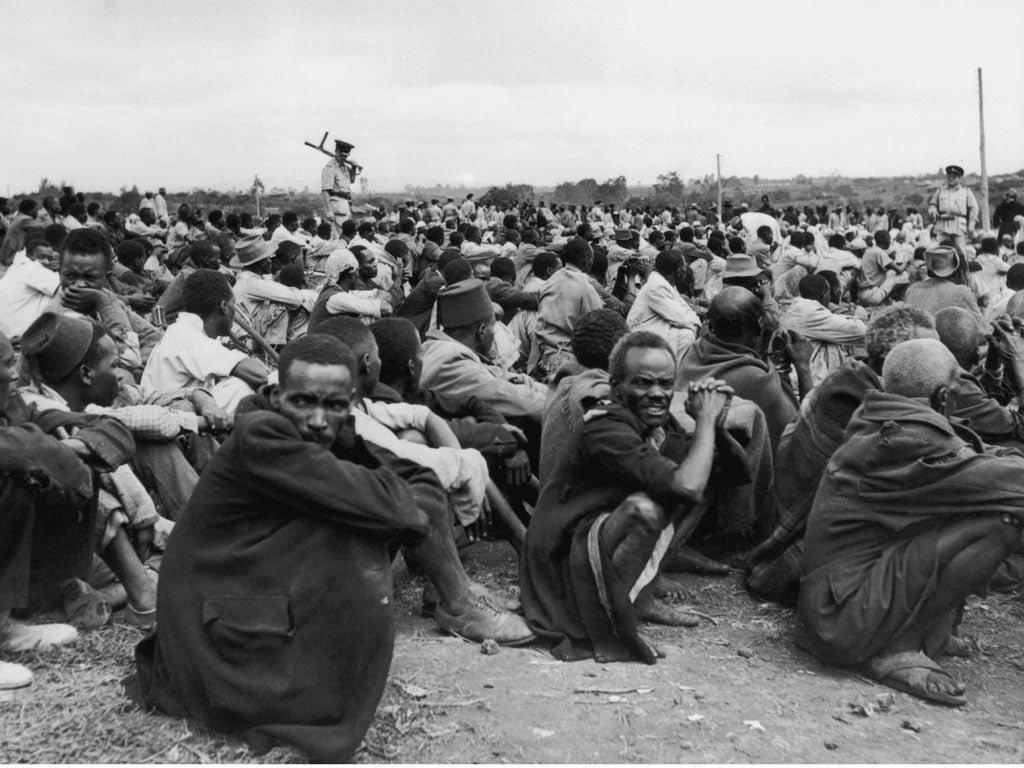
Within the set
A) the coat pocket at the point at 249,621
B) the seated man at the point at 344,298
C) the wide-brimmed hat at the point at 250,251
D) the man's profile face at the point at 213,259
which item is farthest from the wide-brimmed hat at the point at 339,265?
the coat pocket at the point at 249,621

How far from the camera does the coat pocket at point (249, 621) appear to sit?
3174 mm

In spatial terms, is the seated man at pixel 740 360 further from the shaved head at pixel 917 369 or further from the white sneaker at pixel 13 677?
the white sneaker at pixel 13 677

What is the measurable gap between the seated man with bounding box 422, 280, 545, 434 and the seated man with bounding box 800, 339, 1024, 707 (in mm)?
1839

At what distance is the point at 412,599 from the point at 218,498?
5.66ft

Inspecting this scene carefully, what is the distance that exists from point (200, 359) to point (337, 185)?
12.5 m

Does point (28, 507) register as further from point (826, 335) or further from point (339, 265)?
point (339, 265)

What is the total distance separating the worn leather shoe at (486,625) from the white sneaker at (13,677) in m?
1.49

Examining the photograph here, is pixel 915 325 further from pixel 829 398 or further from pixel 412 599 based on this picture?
pixel 412 599

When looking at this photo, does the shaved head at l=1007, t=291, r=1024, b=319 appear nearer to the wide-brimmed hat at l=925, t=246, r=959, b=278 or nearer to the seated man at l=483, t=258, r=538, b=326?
the wide-brimmed hat at l=925, t=246, r=959, b=278

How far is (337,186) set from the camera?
1755cm

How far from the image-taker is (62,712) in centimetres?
348

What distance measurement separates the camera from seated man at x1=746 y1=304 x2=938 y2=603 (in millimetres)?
4668

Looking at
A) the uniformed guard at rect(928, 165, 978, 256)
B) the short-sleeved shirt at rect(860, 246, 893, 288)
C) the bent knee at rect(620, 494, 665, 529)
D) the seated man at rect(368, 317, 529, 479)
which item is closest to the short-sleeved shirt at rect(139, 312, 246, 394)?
the seated man at rect(368, 317, 529, 479)

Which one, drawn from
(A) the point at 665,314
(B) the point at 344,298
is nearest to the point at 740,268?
(A) the point at 665,314
